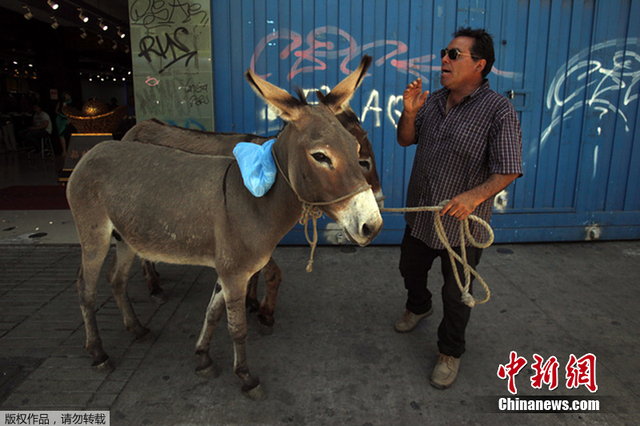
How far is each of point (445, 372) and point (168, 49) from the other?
4.74 m

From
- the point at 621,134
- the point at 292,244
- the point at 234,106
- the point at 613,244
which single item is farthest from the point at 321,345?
the point at 621,134

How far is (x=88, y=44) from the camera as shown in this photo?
1503cm

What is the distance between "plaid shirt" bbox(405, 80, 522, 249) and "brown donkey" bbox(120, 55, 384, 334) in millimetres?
429

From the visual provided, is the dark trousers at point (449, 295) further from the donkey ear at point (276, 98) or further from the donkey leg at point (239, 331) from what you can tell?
the donkey ear at point (276, 98)

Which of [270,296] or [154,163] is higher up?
[154,163]

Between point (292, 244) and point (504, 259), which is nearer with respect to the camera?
point (504, 259)

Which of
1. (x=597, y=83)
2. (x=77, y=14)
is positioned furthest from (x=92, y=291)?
(x=77, y=14)

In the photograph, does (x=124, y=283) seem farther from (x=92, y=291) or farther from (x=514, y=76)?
(x=514, y=76)

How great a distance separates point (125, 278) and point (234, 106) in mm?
2836

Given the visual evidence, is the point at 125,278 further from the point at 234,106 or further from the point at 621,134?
the point at 621,134

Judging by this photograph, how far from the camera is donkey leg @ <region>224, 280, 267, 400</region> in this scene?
2447mm

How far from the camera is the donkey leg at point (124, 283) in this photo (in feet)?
9.96

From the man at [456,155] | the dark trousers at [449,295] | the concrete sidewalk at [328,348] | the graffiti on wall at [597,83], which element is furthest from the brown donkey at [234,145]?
the graffiti on wall at [597,83]

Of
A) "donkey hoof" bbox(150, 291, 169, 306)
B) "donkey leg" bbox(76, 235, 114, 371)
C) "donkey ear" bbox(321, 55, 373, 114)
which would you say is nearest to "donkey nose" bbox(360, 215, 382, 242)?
"donkey ear" bbox(321, 55, 373, 114)
